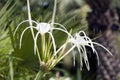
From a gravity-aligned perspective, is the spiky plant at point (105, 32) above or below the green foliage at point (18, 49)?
below

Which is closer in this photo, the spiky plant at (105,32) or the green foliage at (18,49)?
the green foliage at (18,49)

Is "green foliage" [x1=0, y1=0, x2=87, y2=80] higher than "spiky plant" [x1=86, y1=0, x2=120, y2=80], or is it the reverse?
"green foliage" [x1=0, y1=0, x2=87, y2=80]

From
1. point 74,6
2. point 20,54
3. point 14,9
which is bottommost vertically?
point 74,6

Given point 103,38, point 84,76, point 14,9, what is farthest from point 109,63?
point 14,9

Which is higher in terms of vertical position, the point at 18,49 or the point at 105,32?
the point at 18,49

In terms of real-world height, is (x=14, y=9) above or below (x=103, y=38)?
above

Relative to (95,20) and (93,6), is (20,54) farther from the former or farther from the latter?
(93,6)

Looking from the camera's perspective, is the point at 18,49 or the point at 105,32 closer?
the point at 18,49

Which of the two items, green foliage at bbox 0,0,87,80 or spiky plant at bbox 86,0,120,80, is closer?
green foliage at bbox 0,0,87,80
